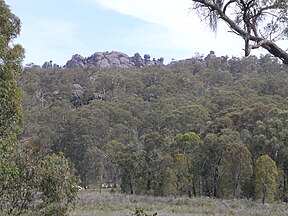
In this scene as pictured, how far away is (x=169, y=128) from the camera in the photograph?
120ft

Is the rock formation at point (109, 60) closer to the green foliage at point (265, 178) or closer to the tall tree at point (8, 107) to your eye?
the green foliage at point (265, 178)

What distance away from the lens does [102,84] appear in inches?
2005

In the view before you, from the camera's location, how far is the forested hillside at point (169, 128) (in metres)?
25.5

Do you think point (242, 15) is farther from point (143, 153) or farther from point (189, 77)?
point (189, 77)

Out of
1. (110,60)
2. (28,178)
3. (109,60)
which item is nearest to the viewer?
(28,178)

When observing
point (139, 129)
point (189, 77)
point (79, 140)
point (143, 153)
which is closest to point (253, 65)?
point (189, 77)

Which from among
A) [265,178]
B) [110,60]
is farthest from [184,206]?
[110,60]

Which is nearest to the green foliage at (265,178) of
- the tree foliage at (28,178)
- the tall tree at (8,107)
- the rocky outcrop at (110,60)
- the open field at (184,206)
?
the open field at (184,206)

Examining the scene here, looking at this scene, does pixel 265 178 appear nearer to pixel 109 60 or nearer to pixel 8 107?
pixel 8 107

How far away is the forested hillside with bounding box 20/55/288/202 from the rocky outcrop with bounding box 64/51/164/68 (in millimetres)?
24629

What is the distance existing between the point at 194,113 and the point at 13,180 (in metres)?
28.1

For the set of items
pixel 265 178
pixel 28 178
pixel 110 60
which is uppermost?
pixel 110 60

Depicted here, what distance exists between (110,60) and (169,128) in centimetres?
4828

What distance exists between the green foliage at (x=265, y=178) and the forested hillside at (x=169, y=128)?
1.9 inches
